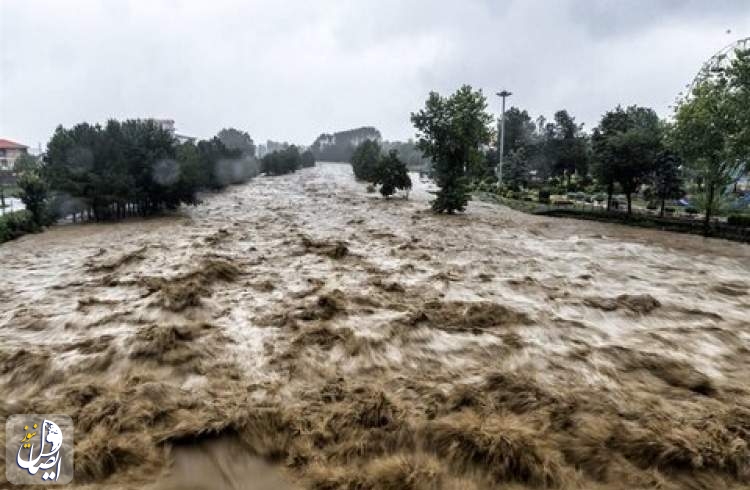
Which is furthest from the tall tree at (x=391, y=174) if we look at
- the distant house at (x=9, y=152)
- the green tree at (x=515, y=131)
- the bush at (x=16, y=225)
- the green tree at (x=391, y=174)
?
the distant house at (x=9, y=152)

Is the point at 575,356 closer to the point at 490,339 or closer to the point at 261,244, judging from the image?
the point at 490,339

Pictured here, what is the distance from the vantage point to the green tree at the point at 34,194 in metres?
24.0

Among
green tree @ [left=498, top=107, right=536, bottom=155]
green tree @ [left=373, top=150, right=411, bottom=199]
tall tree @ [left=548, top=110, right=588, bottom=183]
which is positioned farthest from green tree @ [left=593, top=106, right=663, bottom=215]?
green tree @ [left=498, top=107, right=536, bottom=155]

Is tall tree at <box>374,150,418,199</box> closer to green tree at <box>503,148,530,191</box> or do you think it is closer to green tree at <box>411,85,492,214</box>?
green tree at <box>411,85,492,214</box>

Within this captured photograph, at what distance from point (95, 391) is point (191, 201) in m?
27.4

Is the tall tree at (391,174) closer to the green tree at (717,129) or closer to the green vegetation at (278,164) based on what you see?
the green tree at (717,129)

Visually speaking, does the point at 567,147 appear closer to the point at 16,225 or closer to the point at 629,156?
the point at 629,156

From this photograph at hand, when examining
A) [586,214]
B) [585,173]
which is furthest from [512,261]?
[585,173]

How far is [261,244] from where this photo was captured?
19.4 meters

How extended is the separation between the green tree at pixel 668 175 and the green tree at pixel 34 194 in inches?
1421

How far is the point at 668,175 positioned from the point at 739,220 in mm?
5569

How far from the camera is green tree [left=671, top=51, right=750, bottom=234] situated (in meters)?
19.0

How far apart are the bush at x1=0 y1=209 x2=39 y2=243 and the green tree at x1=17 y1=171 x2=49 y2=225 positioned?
1.22 feet

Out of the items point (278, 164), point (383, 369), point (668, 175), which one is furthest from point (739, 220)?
point (278, 164)
